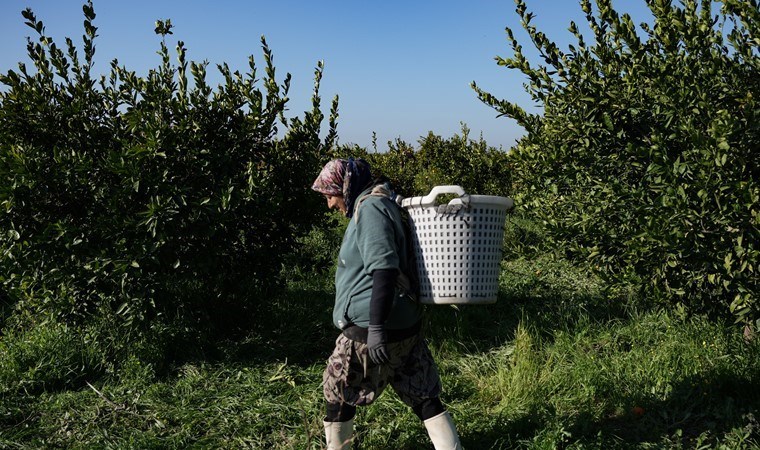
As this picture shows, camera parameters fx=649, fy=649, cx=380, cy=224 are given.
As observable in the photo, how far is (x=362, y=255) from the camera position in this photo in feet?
9.25

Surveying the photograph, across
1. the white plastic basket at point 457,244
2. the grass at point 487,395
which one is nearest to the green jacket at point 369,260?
the white plastic basket at point 457,244

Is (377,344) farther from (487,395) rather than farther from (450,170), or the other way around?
(450,170)

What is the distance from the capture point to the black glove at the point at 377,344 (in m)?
2.77

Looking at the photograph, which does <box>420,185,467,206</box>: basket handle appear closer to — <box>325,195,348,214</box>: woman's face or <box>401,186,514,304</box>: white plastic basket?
<box>401,186,514,304</box>: white plastic basket

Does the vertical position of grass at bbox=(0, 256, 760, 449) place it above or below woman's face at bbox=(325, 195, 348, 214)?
below

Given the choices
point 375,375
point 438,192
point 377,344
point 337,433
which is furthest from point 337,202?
point 337,433

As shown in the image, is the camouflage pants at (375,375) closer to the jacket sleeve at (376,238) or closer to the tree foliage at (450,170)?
the jacket sleeve at (376,238)

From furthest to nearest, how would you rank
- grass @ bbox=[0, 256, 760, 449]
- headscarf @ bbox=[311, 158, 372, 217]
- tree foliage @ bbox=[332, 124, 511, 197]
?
tree foliage @ bbox=[332, 124, 511, 197]
grass @ bbox=[0, 256, 760, 449]
headscarf @ bbox=[311, 158, 372, 217]

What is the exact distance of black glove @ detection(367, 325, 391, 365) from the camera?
9.08 feet

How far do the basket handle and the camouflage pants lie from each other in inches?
26.0

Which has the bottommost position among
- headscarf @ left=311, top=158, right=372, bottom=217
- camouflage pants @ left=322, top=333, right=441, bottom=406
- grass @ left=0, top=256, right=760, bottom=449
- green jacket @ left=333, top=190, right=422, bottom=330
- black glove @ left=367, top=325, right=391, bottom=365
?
grass @ left=0, top=256, right=760, bottom=449

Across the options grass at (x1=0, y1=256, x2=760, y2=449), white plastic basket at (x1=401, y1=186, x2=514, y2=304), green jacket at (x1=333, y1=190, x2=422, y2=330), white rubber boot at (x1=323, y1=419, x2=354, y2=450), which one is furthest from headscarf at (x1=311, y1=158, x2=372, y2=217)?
grass at (x1=0, y1=256, x2=760, y2=449)

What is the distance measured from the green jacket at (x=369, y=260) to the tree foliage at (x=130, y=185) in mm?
1827

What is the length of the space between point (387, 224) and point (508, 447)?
1501mm
